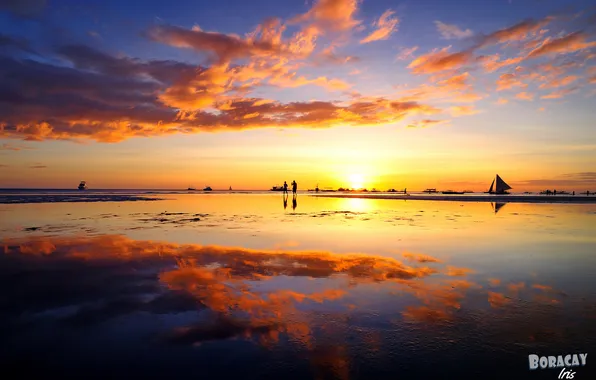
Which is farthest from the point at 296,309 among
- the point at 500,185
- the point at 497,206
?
the point at 500,185

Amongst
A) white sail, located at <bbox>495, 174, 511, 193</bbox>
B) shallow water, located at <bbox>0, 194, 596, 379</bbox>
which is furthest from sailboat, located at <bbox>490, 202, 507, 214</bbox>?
white sail, located at <bbox>495, 174, 511, 193</bbox>

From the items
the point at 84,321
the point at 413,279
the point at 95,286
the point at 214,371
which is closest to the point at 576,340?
the point at 413,279

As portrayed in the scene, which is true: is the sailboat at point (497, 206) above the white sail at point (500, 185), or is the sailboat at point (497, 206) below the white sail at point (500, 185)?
below

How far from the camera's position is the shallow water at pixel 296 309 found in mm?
5426

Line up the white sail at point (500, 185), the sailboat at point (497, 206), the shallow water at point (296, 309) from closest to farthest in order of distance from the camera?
the shallow water at point (296, 309) → the sailboat at point (497, 206) → the white sail at point (500, 185)

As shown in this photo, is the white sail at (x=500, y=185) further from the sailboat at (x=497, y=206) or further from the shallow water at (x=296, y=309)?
the shallow water at (x=296, y=309)

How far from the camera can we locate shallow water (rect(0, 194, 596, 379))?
543cm

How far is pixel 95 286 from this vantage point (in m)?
9.90

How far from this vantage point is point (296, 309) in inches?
308

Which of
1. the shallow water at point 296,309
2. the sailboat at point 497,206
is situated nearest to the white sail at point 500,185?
the sailboat at point 497,206

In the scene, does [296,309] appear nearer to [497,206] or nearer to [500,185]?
[497,206]

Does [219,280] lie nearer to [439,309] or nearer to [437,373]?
[439,309]

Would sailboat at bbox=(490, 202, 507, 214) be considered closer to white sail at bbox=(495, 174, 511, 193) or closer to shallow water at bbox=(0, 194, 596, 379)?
shallow water at bbox=(0, 194, 596, 379)

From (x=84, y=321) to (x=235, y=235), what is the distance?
1201cm
